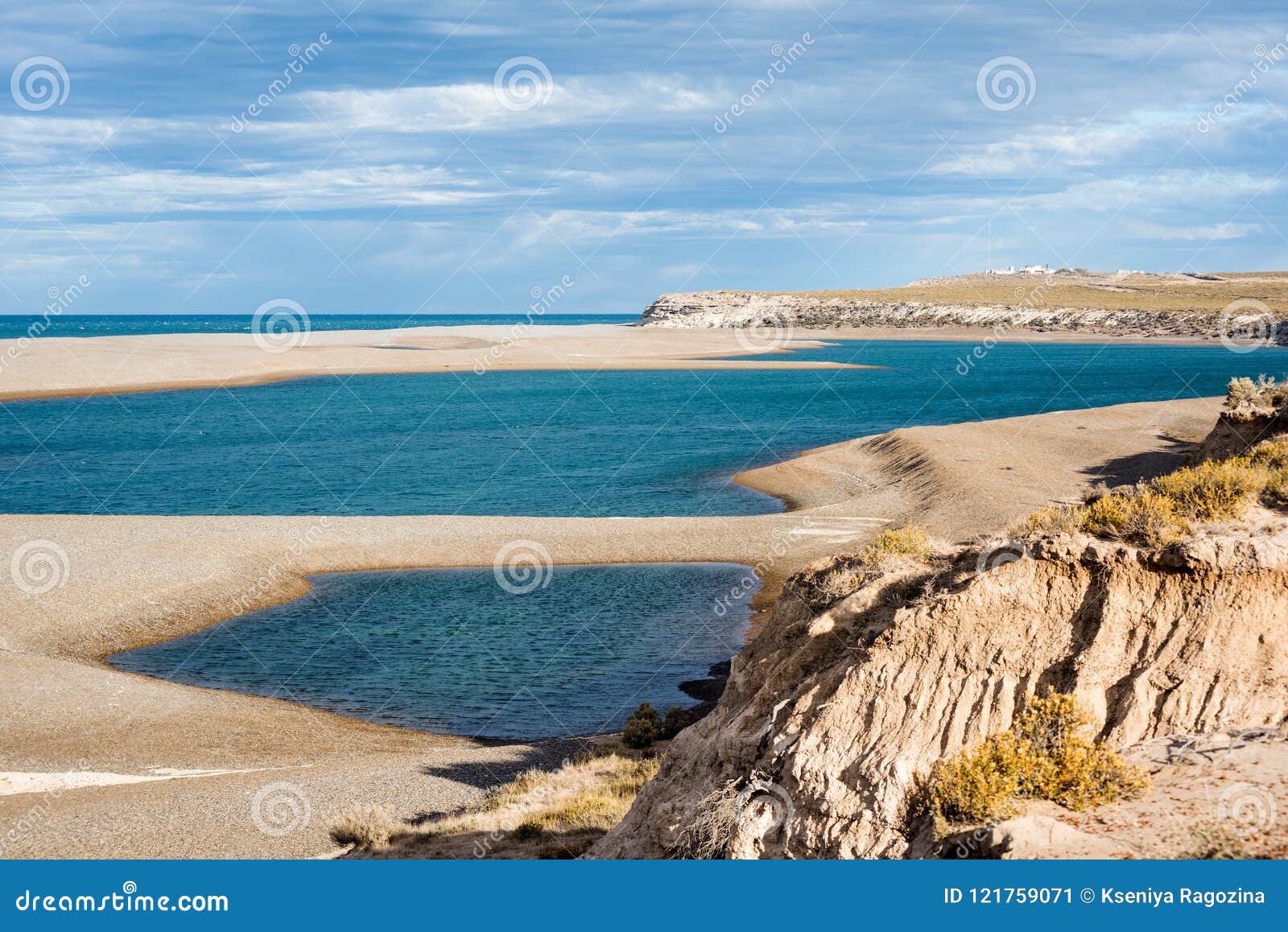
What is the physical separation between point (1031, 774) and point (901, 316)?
600 ft

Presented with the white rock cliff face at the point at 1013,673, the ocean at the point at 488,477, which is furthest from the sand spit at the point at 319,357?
the white rock cliff face at the point at 1013,673

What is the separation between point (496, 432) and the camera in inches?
2426

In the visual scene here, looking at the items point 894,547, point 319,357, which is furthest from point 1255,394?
point 319,357

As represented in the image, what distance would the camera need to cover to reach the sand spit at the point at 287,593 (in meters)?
14.8

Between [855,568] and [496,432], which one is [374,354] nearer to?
[496,432]

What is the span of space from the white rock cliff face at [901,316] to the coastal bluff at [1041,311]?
0.14 meters

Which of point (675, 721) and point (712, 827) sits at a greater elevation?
point (712, 827)

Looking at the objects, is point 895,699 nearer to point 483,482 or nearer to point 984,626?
point 984,626

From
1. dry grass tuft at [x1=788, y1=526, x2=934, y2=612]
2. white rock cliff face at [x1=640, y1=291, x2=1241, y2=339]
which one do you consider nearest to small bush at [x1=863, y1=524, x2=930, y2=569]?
dry grass tuft at [x1=788, y1=526, x2=934, y2=612]

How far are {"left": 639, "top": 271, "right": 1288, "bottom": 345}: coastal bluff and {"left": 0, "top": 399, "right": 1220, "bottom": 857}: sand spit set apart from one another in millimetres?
103941

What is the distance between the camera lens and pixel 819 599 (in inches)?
418

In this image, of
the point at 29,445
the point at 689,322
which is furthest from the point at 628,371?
the point at 689,322

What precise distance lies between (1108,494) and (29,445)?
191 feet

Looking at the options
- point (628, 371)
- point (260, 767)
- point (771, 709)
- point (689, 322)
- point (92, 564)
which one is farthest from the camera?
point (689, 322)
